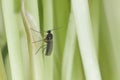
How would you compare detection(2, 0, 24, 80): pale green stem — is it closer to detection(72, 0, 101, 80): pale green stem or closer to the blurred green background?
the blurred green background

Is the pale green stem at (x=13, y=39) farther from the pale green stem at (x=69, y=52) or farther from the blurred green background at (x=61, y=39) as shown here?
the pale green stem at (x=69, y=52)

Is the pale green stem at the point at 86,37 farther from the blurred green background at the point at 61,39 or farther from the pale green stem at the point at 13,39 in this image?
the pale green stem at the point at 13,39

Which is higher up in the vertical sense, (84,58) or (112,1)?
(112,1)

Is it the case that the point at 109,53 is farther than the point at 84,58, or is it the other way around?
the point at 109,53

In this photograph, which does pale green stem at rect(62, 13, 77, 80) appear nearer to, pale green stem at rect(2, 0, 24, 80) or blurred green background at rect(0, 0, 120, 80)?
blurred green background at rect(0, 0, 120, 80)

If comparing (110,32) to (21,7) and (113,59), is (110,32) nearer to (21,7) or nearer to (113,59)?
(113,59)

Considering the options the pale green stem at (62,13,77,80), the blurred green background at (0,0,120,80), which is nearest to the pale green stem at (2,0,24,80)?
the blurred green background at (0,0,120,80)

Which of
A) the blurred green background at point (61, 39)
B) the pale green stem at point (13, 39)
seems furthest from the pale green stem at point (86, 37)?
the pale green stem at point (13, 39)


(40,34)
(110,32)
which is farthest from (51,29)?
(110,32)

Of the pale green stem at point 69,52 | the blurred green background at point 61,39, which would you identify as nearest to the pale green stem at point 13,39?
the blurred green background at point 61,39
